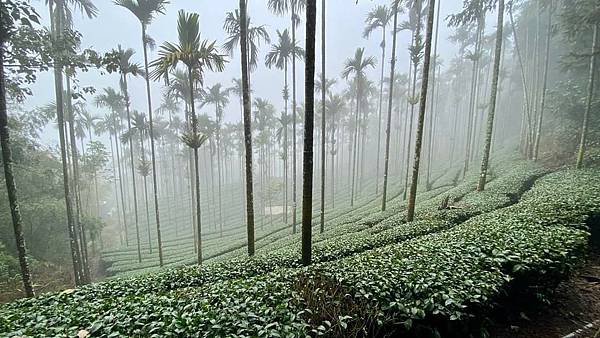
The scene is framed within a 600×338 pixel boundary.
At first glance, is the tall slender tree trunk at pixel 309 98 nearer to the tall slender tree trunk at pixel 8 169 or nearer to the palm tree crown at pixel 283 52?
the tall slender tree trunk at pixel 8 169

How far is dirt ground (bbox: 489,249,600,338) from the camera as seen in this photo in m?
4.39

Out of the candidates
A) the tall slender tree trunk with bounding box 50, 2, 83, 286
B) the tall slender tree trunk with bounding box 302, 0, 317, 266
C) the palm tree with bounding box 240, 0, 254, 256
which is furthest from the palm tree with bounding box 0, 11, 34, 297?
the tall slender tree trunk with bounding box 302, 0, 317, 266

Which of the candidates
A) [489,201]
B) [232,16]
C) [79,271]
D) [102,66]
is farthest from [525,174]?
[79,271]

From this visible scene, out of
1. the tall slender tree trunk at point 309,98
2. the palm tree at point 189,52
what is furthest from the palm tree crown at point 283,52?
the tall slender tree trunk at point 309,98

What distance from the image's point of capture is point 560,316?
4777mm

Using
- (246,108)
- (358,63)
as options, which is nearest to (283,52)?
(358,63)

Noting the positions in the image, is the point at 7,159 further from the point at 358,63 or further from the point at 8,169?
the point at 358,63

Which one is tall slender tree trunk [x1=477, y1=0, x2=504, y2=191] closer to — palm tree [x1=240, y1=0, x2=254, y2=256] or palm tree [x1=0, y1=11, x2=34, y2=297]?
palm tree [x1=240, y1=0, x2=254, y2=256]

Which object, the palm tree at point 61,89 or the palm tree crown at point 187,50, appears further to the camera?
Answer: the palm tree at point 61,89

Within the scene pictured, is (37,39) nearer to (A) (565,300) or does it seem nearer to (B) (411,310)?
(B) (411,310)

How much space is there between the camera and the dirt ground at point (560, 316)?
4395mm

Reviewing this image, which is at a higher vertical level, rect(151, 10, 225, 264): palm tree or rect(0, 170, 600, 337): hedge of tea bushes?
rect(151, 10, 225, 264): palm tree

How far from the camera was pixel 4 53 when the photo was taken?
7.47 m

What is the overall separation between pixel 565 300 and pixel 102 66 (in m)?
13.8
